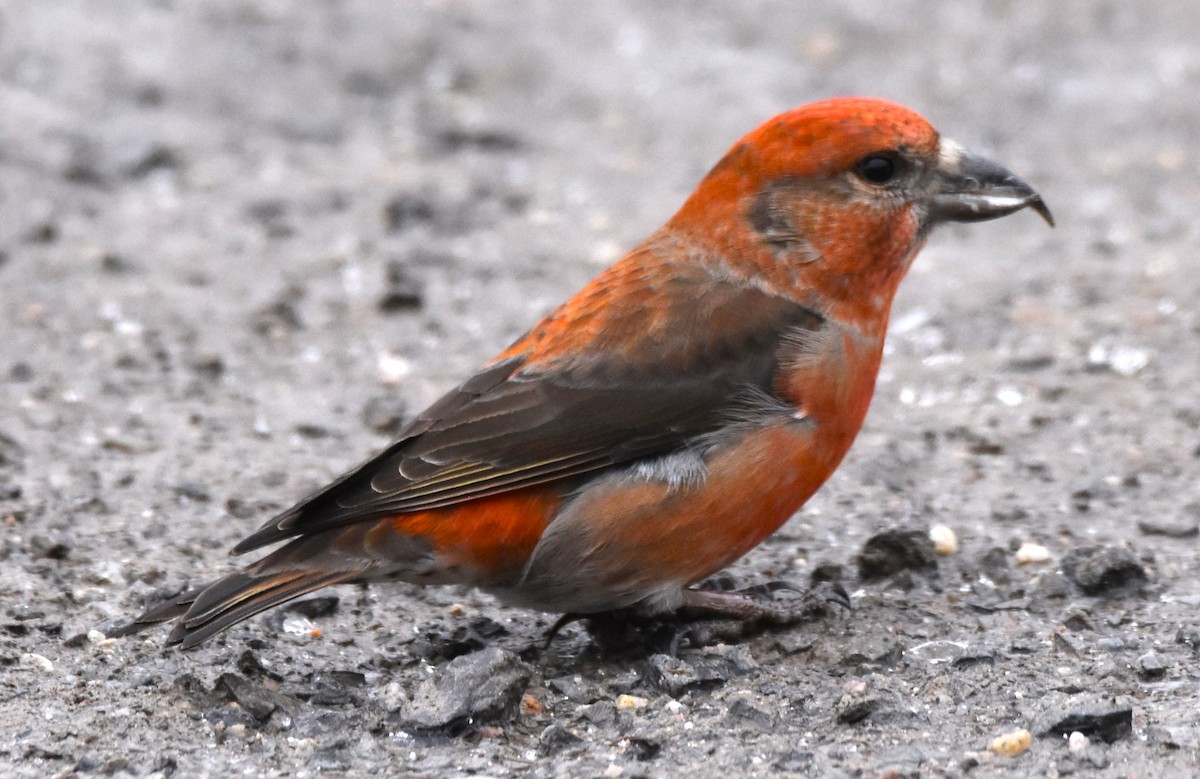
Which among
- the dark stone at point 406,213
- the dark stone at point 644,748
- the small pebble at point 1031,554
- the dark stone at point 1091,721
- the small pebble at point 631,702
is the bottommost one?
the dark stone at point 644,748

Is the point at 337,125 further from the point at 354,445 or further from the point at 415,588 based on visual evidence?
the point at 415,588

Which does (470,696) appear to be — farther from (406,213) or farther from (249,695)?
(406,213)

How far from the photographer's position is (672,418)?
13.8 ft

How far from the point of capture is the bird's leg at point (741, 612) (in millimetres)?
4301

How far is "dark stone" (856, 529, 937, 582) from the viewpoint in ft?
15.0

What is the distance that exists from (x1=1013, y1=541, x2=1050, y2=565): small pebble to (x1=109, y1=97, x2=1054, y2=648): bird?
72 centimetres

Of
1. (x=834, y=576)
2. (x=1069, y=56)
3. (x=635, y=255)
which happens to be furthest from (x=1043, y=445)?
(x=1069, y=56)

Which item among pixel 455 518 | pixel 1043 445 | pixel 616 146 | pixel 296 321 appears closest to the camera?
pixel 455 518

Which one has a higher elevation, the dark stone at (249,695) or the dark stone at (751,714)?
the dark stone at (751,714)

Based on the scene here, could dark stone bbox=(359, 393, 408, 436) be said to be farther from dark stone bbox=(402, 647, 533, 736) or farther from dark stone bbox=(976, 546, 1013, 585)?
dark stone bbox=(976, 546, 1013, 585)

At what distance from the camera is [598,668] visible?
419cm

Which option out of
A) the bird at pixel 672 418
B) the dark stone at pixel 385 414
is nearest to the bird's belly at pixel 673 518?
the bird at pixel 672 418

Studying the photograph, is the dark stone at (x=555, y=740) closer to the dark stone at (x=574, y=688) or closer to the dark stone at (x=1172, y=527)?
the dark stone at (x=574, y=688)

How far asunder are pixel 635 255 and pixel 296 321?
2178mm
